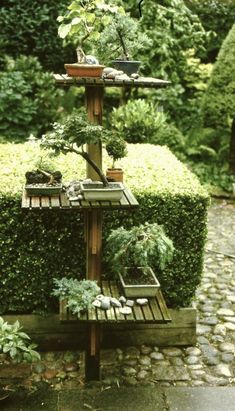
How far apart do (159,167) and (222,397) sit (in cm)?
269

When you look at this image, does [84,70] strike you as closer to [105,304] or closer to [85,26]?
[85,26]

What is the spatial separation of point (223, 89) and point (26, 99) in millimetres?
3975

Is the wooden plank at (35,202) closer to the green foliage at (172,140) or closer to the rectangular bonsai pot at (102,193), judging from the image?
the rectangular bonsai pot at (102,193)

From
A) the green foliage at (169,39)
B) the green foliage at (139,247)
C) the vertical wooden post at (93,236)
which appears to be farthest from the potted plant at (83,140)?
the green foliage at (169,39)

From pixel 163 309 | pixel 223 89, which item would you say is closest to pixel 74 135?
pixel 163 309

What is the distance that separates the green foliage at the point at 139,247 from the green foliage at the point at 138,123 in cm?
521

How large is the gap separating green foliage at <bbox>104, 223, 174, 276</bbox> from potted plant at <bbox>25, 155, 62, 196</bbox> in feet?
2.08

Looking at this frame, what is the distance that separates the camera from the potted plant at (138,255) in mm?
4436

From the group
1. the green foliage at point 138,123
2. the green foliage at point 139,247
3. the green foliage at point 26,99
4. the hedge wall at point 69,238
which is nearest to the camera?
the green foliage at point 139,247

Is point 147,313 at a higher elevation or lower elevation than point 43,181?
lower

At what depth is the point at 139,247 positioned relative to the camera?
4426 millimetres

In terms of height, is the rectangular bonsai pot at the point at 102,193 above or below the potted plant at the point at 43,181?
above

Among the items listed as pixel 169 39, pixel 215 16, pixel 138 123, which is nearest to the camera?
pixel 138 123

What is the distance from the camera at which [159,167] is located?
249 inches
